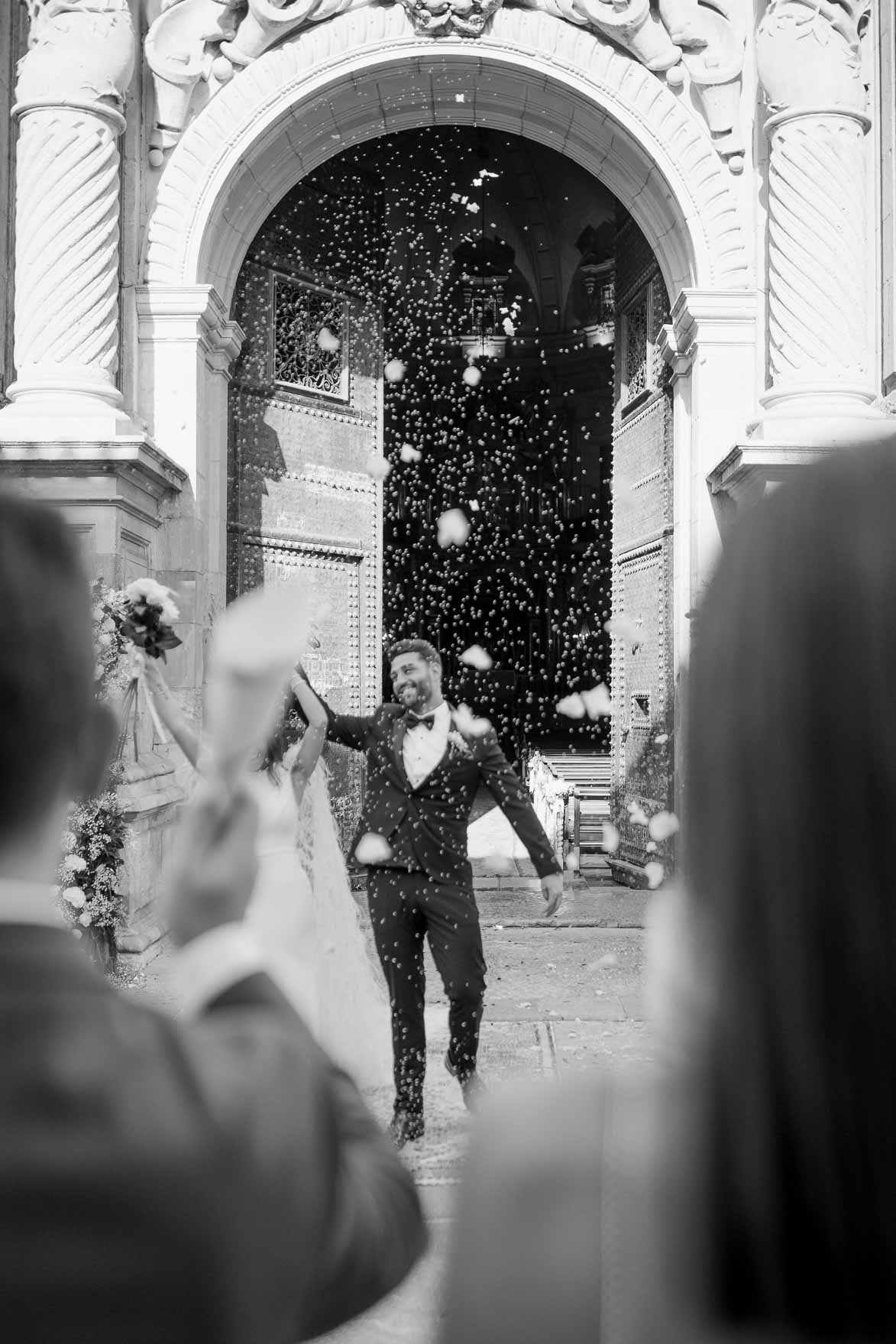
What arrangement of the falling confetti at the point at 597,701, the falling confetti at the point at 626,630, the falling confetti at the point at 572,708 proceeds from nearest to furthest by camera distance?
the falling confetti at the point at 626,630 → the falling confetti at the point at 597,701 → the falling confetti at the point at 572,708

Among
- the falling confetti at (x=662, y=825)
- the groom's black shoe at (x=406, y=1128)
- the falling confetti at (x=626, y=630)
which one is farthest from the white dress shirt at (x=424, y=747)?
the falling confetti at (x=626, y=630)

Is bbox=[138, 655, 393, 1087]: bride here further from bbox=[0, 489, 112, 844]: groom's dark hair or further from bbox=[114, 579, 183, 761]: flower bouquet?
bbox=[0, 489, 112, 844]: groom's dark hair

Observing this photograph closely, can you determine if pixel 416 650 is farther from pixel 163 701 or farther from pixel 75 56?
pixel 75 56

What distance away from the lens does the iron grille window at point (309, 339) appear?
9680 millimetres

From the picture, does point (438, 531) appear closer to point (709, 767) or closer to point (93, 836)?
point (93, 836)

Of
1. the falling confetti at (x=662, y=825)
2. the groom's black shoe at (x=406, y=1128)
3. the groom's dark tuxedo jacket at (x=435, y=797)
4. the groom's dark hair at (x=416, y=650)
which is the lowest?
the groom's black shoe at (x=406, y=1128)

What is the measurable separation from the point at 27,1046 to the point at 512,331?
20.6 m

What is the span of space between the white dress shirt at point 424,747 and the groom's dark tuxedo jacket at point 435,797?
21mm

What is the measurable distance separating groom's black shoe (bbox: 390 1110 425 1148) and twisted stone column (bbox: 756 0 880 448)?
4.96 metres

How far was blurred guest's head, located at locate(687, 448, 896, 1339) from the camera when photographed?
615 mm

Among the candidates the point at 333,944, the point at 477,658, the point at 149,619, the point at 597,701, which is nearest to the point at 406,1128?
the point at 333,944

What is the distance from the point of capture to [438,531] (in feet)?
77.1

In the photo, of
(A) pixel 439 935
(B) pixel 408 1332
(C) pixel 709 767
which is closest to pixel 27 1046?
(C) pixel 709 767

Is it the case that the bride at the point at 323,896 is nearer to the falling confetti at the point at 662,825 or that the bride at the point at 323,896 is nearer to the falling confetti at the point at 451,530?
the falling confetti at the point at 662,825
